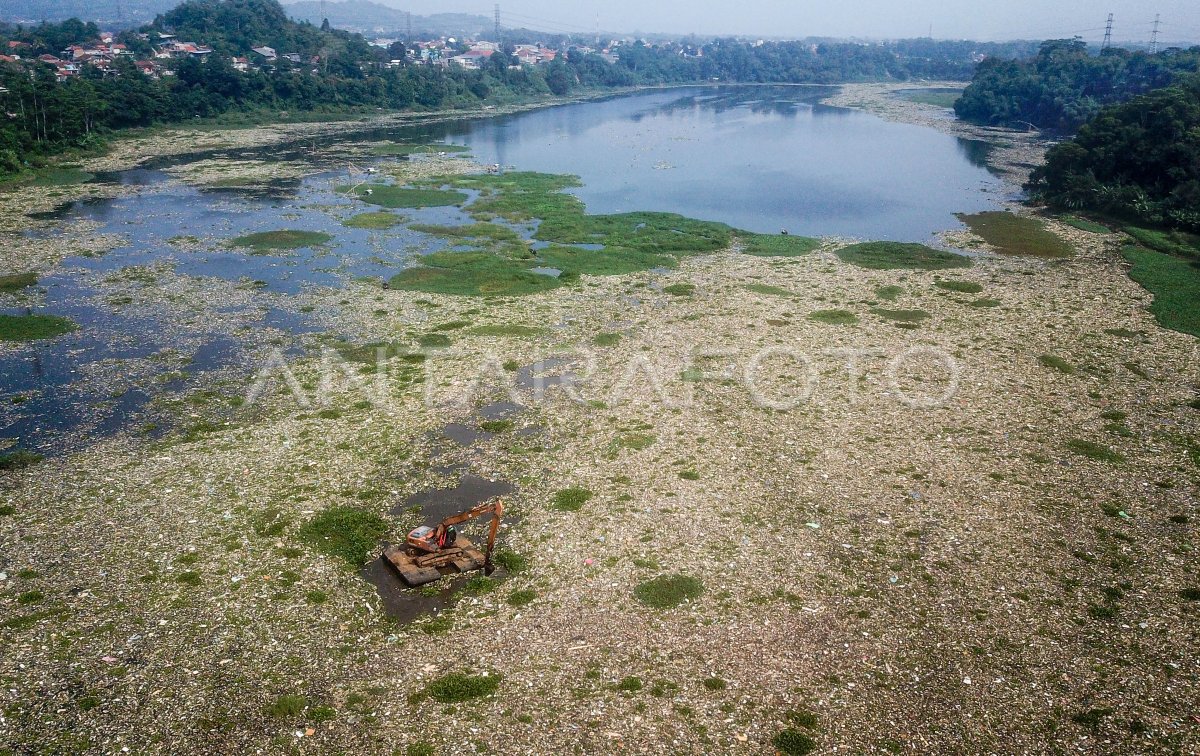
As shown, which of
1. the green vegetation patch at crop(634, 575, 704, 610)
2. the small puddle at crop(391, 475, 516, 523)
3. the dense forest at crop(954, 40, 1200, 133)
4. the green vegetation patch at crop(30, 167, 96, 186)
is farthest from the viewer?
the dense forest at crop(954, 40, 1200, 133)

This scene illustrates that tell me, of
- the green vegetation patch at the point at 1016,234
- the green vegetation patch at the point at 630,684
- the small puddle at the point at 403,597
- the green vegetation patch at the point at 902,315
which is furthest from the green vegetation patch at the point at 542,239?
the green vegetation patch at the point at 630,684

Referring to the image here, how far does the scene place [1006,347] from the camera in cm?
3198

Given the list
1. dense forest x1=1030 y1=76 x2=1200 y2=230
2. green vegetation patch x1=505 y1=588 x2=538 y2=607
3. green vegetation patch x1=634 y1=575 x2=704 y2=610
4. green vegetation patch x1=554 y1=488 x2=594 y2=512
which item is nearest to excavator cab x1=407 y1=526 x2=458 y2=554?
green vegetation patch x1=505 y1=588 x2=538 y2=607

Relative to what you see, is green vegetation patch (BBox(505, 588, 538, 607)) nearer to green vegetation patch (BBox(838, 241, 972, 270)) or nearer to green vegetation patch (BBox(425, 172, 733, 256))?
green vegetation patch (BBox(425, 172, 733, 256))

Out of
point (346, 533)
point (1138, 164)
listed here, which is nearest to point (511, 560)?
point (346, 533)

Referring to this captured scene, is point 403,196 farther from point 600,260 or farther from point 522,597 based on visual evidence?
point 522,597

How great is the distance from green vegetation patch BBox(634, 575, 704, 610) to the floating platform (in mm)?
3942

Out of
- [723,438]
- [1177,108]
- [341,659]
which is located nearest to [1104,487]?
[723,438]

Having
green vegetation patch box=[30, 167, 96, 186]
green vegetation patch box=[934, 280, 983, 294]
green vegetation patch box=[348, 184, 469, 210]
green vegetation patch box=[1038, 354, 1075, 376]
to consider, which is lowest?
green vegetation patch box=[1038, 354, 1075, 376]

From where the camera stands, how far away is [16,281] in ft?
124

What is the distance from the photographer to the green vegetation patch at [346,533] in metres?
18.5

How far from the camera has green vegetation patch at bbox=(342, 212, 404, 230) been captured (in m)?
51.9

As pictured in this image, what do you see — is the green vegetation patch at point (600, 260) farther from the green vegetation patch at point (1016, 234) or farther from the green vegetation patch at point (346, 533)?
the green vegetation patch at point (346, 533)

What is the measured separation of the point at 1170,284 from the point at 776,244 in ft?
71.4
